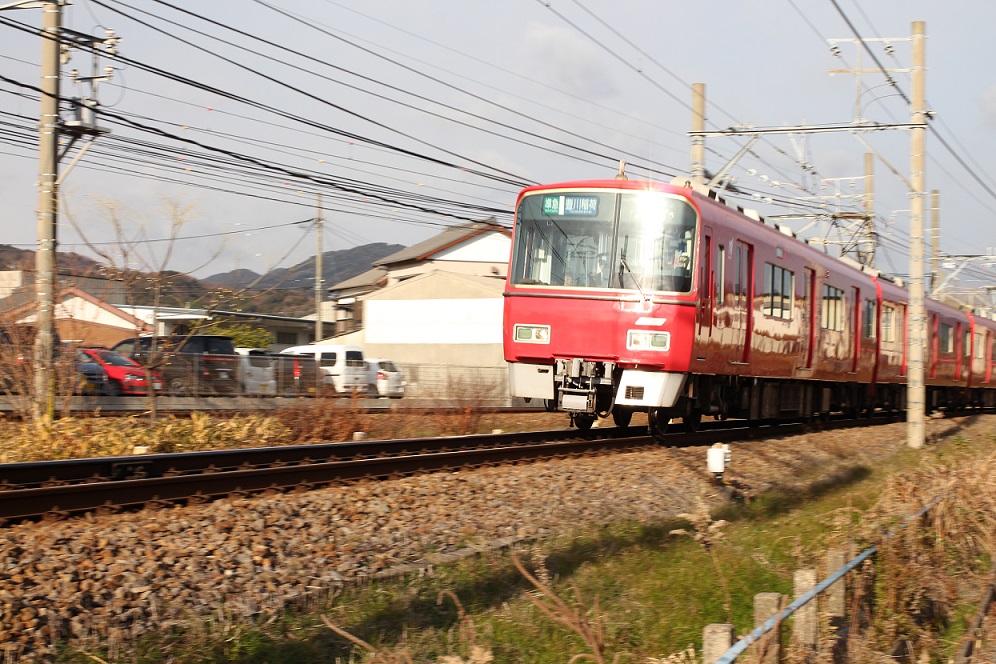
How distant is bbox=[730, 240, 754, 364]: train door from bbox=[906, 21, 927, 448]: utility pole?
4.08 m

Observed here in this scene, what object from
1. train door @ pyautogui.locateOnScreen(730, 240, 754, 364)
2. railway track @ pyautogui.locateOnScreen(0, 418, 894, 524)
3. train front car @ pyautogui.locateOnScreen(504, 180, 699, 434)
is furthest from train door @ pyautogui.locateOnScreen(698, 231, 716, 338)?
railway track @ pyautogui.locateOnScreen(0, 418, 894, 524)

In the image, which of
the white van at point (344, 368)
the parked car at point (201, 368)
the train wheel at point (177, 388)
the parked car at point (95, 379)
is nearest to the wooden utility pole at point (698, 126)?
the white van at point (344, 368)

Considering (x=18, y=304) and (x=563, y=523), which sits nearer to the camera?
(x=563, y=523)

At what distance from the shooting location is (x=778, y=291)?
1525 centimetres

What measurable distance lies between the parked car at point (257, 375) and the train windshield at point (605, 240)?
12749mm

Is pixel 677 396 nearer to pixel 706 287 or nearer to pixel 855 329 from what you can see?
pixel 706 287

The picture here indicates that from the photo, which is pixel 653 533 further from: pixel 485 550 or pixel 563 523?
pixel 485 550

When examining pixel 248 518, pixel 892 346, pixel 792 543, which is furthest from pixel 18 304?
pixel 892 346

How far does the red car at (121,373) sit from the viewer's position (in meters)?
21.2

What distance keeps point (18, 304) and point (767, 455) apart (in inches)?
422

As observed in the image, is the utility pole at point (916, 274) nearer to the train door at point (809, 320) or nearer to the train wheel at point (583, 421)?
the train door at point (809, 320)

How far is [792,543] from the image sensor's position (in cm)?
841

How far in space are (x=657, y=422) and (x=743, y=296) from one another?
211 centimetres

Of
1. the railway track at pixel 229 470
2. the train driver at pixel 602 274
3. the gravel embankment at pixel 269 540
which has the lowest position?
the gravel embankment at pixel 269 540
